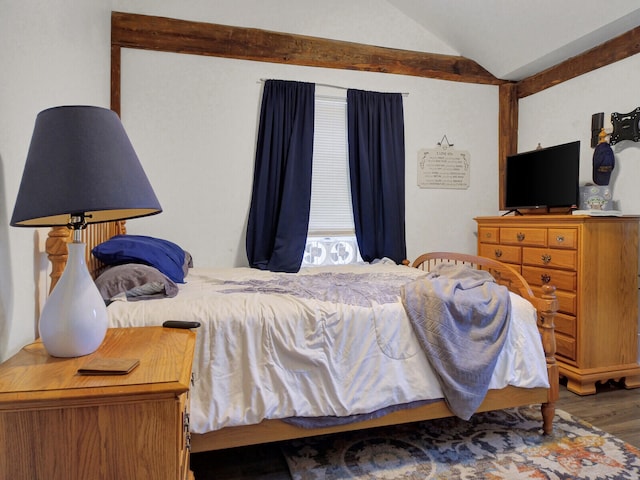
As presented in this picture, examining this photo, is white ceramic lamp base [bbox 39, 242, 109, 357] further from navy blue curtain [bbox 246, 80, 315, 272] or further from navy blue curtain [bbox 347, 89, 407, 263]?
navy blue curtain [bbox 347, 89, 407, 263]

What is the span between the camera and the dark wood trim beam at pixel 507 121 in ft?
13.2

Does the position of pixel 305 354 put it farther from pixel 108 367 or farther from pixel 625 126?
pixel 625 126

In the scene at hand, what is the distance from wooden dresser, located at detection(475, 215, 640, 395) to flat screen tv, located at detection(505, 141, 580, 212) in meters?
0.36

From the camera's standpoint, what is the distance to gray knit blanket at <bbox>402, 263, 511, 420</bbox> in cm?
181

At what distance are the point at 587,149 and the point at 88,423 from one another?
12.2ft

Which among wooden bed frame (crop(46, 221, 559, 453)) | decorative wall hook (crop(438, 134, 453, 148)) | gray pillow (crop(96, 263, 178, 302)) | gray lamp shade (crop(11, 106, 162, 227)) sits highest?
decorative wall hook (crop(438, 134, 453, 148))

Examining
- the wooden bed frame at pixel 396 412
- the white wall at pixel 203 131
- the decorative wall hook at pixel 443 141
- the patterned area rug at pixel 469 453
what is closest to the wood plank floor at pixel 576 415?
the patterned area rug at pixel 469 453

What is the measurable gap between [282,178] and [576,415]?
258 cm

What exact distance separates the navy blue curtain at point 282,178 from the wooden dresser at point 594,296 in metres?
1.88

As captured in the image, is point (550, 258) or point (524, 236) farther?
point (524, 236)

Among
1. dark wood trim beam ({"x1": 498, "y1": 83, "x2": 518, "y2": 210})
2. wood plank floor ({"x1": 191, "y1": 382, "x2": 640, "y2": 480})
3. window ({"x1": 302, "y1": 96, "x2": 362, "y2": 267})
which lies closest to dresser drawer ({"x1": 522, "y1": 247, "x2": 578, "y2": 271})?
wood plank floor ({"x1": 191, "y1": 382, "x2": 640, "y2": 480})

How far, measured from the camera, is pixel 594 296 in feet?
8.79

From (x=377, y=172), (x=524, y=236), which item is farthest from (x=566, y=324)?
(x=377, y=172)

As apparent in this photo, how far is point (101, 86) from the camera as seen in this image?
9.03ft
